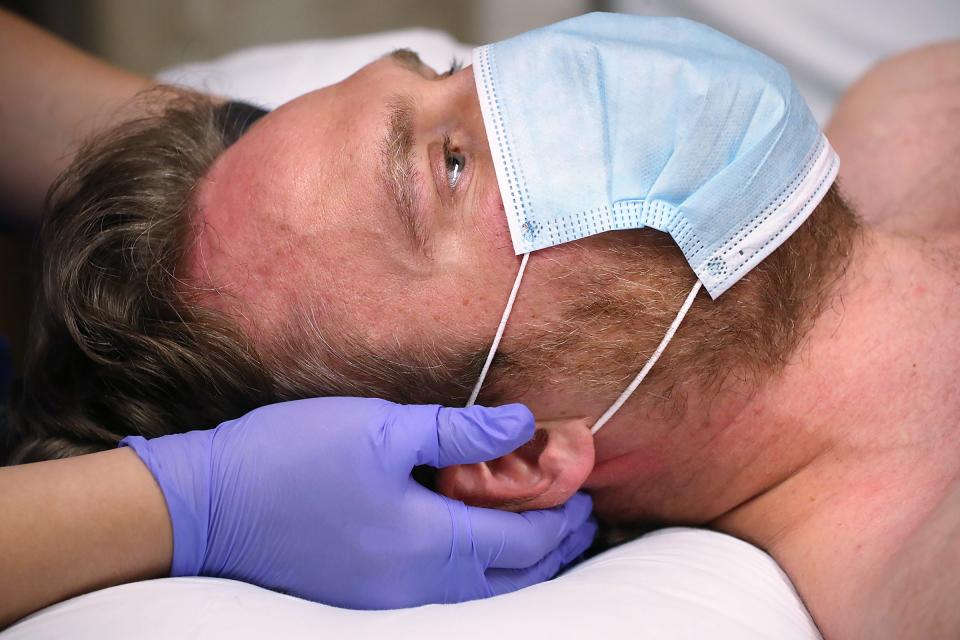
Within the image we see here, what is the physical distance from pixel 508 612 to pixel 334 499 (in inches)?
11.0

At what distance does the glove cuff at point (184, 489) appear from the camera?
1.20 meters

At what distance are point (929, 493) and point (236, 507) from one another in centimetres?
96

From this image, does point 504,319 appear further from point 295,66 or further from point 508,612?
point 295,66

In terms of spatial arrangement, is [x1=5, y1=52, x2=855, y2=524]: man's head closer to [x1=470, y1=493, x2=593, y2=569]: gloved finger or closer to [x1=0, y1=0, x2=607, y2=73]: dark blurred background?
[x1=470, y1=493, x2=593, y2=569]: gloved finger

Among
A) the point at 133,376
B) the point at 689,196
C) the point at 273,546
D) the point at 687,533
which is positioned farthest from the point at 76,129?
the point at 687,533

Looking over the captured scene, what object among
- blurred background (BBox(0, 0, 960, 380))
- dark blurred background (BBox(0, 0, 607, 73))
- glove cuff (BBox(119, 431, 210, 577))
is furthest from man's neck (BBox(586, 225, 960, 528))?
dark blurred background (BBox(0, 0, 607, 73))

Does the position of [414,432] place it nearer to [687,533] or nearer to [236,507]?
[236,507]

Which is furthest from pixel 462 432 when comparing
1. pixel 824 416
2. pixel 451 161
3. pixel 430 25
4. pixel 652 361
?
pixel 430 25

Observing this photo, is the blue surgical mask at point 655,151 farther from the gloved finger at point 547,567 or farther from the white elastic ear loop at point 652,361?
the gloved finger at point 547,567

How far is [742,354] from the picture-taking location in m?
1.30

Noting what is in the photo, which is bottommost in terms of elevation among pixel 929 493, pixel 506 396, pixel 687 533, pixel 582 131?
pixel 687 533

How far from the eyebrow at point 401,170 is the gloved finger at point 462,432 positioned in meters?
0.24

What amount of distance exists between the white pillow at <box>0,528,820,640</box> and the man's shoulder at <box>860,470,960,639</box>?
115 millimetres

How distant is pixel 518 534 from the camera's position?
129cm
